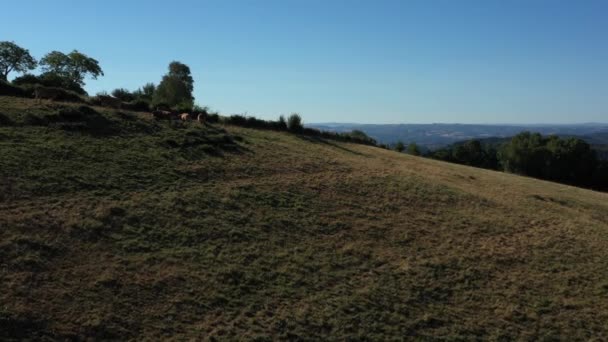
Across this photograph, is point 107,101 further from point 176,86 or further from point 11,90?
point 176,86

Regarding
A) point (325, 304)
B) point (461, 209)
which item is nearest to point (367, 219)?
point (461, 209)

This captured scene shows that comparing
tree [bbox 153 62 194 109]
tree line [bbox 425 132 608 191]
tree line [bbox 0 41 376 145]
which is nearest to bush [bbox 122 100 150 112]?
tree line [bbox 0 41 376 145]

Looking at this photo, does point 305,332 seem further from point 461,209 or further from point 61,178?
point 461,209

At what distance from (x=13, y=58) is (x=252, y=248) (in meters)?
61.4

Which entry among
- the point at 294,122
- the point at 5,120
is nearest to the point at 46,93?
the point at 5,120

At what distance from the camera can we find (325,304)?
13.1 metres

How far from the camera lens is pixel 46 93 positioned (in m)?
28.3

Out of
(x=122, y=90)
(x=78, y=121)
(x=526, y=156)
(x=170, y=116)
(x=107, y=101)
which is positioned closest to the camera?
(x=78, y=121)

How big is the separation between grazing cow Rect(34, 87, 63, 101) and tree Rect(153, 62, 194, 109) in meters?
29.6

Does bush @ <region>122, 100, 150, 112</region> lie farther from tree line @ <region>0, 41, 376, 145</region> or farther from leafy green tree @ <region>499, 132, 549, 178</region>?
leafy green tree @ <region>499, 132, 549, 178</region>

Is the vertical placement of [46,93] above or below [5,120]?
above

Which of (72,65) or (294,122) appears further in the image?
(72,65)

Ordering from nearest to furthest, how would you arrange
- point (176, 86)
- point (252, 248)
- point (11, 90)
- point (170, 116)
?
point (252, 248), point (11, 90), point (170, 116), point (176, 86)

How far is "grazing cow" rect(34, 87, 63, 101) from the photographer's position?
27.8 m
